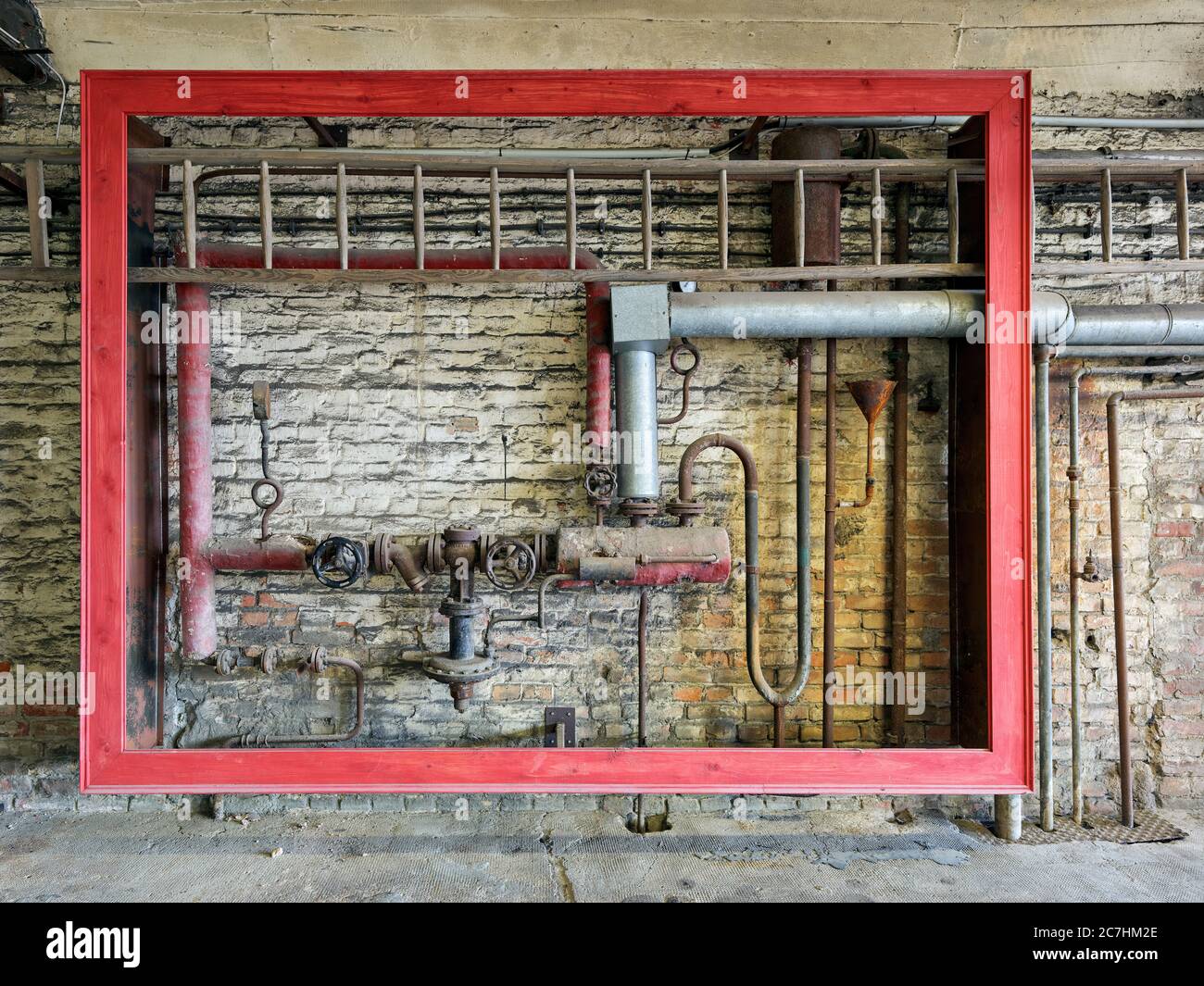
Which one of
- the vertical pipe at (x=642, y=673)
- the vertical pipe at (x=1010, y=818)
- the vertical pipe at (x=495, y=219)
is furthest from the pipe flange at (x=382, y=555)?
the vertical pipe at (x=1010, y=818)

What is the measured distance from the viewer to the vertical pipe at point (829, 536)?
2953 mm

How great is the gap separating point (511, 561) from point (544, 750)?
74cm

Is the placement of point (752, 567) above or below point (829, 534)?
below

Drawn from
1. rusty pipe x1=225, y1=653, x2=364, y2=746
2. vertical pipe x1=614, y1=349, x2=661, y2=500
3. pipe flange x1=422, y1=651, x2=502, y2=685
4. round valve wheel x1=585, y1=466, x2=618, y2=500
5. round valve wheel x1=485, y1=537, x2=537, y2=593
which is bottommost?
rusty pipe x1=225, y1=653, x2=364, y2=746

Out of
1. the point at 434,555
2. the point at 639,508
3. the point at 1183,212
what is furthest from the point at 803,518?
the point at 1183,212

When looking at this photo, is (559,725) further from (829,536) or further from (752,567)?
(829,536)

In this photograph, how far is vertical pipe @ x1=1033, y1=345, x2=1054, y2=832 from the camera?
2.85m

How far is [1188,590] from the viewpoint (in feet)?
9.93

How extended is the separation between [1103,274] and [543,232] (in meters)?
2.47

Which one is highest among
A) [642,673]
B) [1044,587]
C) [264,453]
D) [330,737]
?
[264,453]

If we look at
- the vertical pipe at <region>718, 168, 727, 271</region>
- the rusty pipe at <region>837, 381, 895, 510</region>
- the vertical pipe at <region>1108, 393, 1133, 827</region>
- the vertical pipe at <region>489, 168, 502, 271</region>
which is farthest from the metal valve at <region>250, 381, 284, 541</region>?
the vertical pipe at <region>1108, 393, 1133, 827</region>

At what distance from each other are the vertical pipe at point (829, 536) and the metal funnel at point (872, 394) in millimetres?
101

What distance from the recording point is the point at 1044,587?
2.88 metres

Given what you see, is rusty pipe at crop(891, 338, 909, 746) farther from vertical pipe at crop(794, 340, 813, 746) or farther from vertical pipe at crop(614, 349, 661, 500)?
vertical pipe at crop(614, 349, 661, 500)
